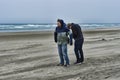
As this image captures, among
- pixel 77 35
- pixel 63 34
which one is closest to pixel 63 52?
pixel 63 34

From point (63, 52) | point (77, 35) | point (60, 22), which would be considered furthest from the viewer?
point (77, 35)

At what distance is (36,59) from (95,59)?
257 cm

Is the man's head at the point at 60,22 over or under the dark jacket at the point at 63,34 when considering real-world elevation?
over

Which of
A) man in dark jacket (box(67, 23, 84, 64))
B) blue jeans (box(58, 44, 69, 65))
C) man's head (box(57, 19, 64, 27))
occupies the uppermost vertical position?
man's head (box(57, 19, 64, 27))

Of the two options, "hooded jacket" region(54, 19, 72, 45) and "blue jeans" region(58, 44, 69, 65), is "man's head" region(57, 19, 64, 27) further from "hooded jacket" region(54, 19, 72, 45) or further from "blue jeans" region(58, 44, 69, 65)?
"blue jeans" region(58, 44, 69, 65)

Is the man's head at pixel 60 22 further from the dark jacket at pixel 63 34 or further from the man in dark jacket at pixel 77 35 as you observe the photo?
the man in dark jacket at pixel 77 35

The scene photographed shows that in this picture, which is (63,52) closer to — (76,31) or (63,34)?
(63,34)

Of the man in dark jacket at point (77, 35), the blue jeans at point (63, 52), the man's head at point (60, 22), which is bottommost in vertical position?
the blue jeans at point (63, 52)

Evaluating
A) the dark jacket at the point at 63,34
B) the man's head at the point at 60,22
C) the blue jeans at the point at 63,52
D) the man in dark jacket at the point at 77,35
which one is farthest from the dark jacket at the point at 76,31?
the blue jeans at the point at 63,52

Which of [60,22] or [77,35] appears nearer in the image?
[60,22]

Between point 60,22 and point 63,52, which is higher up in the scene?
point 60,22

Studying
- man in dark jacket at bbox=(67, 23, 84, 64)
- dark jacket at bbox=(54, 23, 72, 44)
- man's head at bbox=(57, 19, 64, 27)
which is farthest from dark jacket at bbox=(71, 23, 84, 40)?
man's head at bbox=(57, 19, 64, 27)

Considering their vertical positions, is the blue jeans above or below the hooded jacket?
below

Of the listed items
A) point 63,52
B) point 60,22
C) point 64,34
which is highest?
point 60,22
